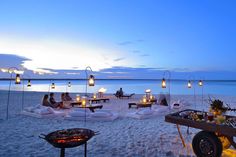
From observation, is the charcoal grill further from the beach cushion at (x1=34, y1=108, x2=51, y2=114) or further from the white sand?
the beach cushion at (x1=34, y1=108, x2=51, y2=114)

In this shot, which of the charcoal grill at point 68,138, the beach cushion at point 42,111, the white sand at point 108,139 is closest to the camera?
the charcoal grill at point 68,138

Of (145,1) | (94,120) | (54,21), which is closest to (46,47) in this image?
(54,21)

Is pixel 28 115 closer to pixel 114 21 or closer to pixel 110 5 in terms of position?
pixel 110 5

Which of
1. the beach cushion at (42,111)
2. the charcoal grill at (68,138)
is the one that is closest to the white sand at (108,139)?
the beach cushion at (42,111)

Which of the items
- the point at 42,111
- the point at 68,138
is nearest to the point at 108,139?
the point at 68,138


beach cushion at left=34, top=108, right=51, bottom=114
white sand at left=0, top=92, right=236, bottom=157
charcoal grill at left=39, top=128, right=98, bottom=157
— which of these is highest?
charcoal grill at left=39, top=128, right=98, bottom=157

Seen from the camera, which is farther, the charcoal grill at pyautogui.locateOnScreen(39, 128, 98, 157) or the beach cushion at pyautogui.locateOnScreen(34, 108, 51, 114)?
the beach cushion at pyautogui.locateOnScreen(34, 108, 51, 114)

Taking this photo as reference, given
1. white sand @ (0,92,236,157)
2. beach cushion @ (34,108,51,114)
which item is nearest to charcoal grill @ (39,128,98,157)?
white sand @ (0,92,236,157)

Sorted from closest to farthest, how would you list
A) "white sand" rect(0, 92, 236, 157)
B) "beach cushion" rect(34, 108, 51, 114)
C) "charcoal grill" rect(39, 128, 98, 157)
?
"charcoal grill" rect(39, 128, 98, 157), "white sand" rect(0, 92, 236, 157), "beach cushion" rect(34, 108, 51, 114)

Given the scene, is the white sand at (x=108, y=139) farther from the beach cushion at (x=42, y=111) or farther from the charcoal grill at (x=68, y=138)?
the charcoal grill at (x=68, y=138)

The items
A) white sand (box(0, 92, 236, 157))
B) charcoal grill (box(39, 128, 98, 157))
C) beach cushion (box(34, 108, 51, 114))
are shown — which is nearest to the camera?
charcoal grill (box(39, 128, 98, 157))

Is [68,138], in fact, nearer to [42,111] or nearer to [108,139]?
[108,139]

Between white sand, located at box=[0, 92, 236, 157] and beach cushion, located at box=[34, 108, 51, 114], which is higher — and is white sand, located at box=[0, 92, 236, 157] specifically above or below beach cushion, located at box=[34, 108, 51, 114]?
below

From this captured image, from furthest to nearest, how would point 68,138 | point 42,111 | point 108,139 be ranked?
point 42,111 < point 108,139 < point 68,138
